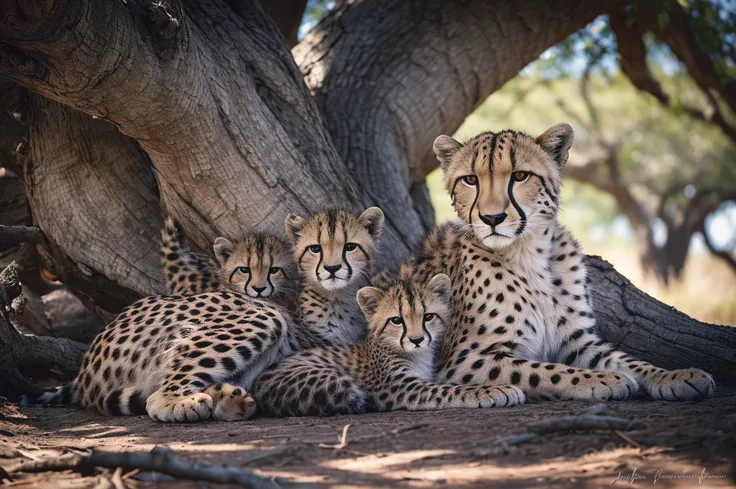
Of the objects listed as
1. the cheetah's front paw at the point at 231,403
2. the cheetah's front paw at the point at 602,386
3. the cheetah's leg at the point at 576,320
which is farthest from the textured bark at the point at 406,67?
the cheetah's front paw at the point at 231,403

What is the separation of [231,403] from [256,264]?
1.58m

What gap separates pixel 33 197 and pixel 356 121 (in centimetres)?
285

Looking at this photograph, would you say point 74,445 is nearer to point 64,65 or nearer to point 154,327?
point 154,327

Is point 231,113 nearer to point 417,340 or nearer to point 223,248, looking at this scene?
point 223,248

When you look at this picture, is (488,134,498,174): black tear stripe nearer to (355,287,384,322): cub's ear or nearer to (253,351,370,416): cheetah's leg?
(355,287,384,322): cub's ear

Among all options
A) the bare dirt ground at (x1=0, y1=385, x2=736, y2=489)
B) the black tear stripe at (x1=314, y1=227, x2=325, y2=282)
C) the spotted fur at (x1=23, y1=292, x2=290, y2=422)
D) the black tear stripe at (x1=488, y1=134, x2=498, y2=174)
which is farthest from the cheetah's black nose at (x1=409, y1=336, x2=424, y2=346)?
the black tear stripe at (x1=488, y1=134, x2=498, y2=174)

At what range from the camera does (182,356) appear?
5.00 metres

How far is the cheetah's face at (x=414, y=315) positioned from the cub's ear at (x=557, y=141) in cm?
112

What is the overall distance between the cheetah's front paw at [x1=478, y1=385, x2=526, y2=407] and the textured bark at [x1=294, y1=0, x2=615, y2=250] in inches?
94.5

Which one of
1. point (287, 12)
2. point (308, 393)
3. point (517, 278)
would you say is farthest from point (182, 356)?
point (287, 12)

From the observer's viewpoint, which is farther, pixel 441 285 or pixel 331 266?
pixel 331 266

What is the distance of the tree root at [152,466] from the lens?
9.84 feet

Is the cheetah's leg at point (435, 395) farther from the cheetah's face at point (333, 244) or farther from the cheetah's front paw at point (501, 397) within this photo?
the cheetah's face at point (333, 244)

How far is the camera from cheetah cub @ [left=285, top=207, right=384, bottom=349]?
19.4 ft
